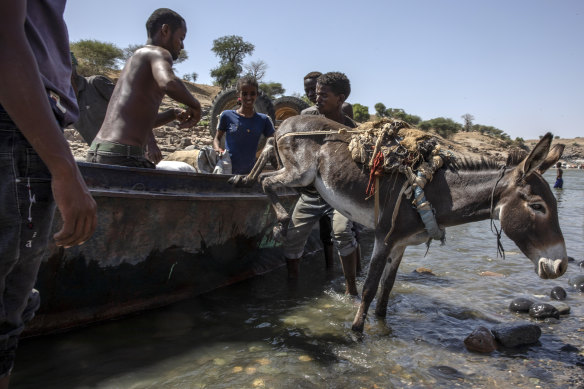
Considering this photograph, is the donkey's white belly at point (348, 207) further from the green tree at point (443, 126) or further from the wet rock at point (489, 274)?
the green tree at point (443, 126)

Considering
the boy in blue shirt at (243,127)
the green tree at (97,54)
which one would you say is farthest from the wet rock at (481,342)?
the green tree at (97,54)

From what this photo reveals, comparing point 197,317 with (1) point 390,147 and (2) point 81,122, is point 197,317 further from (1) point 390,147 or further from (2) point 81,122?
(2) point 81,122

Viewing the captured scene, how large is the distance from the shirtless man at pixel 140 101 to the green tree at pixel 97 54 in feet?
138

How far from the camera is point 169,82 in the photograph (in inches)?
139

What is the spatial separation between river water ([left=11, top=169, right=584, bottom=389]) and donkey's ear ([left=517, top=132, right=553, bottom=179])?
1623mm

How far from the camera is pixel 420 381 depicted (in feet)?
10.6

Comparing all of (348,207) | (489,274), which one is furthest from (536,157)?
(489,274)

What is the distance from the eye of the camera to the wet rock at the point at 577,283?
223 inches

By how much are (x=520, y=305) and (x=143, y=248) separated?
4.17 m

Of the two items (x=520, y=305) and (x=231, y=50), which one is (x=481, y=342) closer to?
(x=520, y=305)

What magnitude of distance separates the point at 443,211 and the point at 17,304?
3.25 meters

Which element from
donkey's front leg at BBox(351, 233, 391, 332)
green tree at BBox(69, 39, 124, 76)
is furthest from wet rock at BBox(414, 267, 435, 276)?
green tree at BBox(69, 39, 124, 76)

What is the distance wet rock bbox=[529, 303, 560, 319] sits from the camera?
4.56 m

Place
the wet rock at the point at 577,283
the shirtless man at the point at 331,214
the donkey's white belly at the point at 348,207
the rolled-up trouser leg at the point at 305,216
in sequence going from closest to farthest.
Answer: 1. the donkey's white belly at the point at 348,207
2. the shirtless man at the point at 331,214
3. the rolled-up trouser leg at the point at 305,216
4. the wet rock at the point at 577,283
